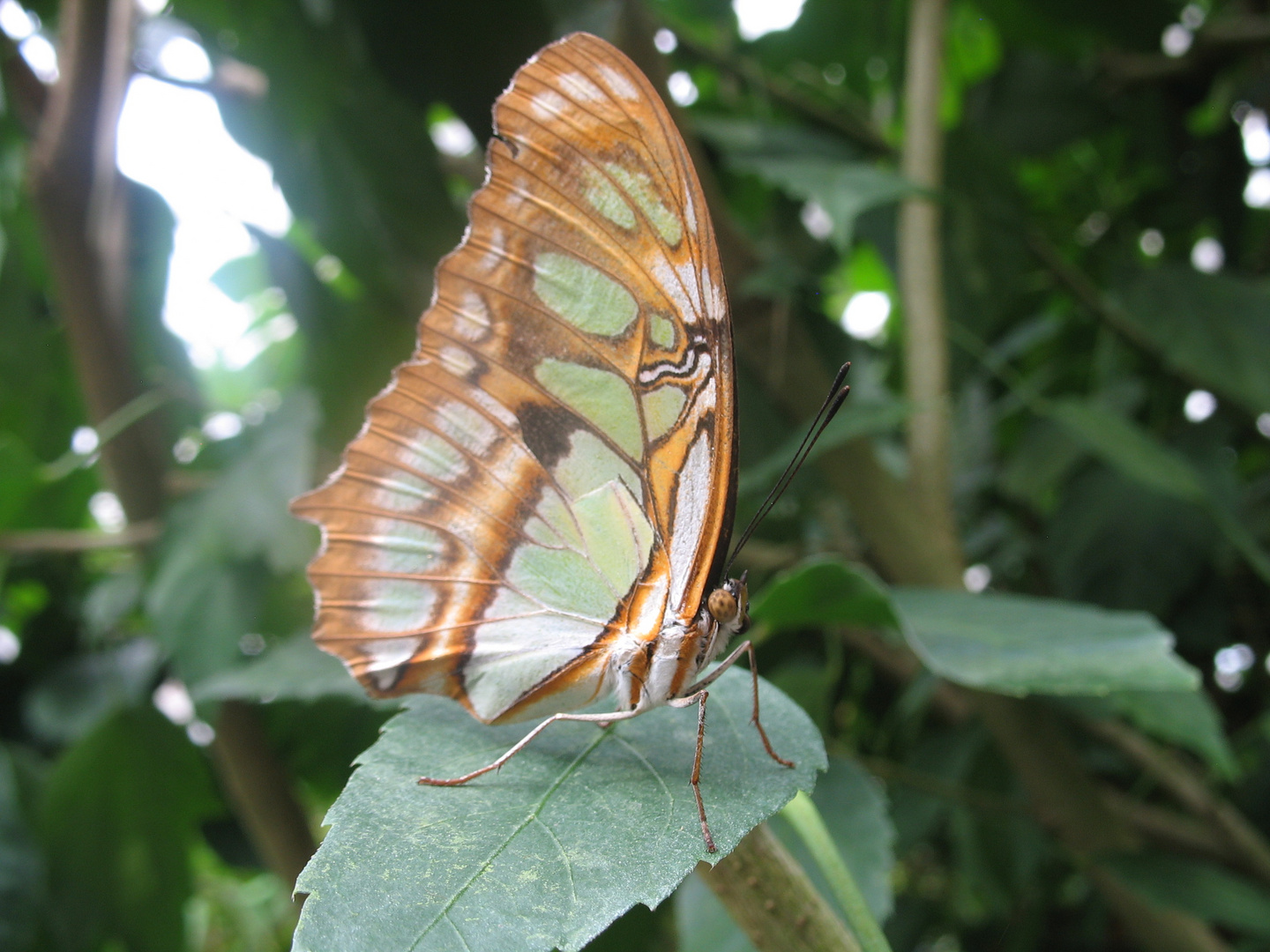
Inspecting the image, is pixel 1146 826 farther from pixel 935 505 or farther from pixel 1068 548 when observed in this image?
pixel 935 505

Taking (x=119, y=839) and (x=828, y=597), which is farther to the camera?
(x=119, y=839)

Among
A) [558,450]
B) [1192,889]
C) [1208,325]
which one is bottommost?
[1192,889]

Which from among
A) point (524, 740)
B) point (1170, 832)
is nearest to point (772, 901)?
point (524, 740)

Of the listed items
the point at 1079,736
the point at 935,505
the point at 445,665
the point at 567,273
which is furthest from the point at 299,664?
the point at 1079,736

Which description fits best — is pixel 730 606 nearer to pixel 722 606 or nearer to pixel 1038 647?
pixel 722 606

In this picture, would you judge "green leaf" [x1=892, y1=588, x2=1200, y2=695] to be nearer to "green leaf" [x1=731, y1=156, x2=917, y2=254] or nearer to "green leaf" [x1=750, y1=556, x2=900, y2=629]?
"green leaf" [x1=750, y1=556, x2=900, y2=629]

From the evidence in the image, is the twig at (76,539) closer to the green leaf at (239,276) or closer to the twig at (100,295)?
the twig at (100,295)
